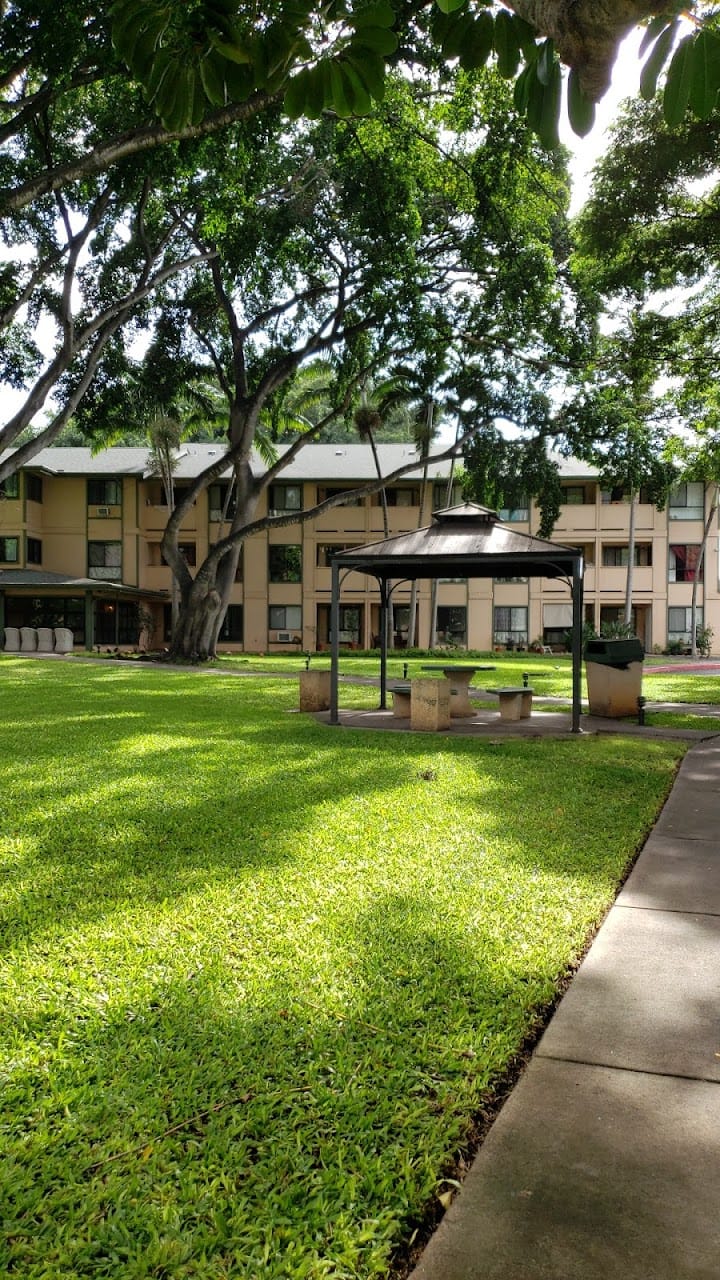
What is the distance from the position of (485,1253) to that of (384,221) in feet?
66.3

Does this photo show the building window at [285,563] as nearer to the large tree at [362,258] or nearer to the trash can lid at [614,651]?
the large tree at [362,258]

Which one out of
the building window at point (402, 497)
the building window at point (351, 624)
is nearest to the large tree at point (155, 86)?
the building window at point (402, 497)

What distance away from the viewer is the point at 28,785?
306 inches

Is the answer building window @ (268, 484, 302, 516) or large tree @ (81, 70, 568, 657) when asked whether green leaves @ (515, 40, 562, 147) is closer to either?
large tree @ (81, 70, 568, 657)

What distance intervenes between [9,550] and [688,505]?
114 ft

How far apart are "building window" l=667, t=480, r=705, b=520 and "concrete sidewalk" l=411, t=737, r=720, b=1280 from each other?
142 feet

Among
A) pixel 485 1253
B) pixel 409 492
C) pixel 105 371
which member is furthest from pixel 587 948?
pixel 409 492

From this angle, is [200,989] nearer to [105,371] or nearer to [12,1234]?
[12,1234]

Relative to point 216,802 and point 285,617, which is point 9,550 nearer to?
point 285,617

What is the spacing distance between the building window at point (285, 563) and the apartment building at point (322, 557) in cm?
5

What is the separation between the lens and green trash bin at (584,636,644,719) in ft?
44.5

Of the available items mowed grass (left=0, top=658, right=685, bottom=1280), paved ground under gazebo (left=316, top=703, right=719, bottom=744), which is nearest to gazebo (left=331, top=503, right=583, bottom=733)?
paved ground under gazebo (left=316, top=703, right=719, bottom=744)

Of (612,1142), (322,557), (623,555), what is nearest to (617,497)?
(623,555)

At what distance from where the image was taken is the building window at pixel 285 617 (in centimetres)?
4519
